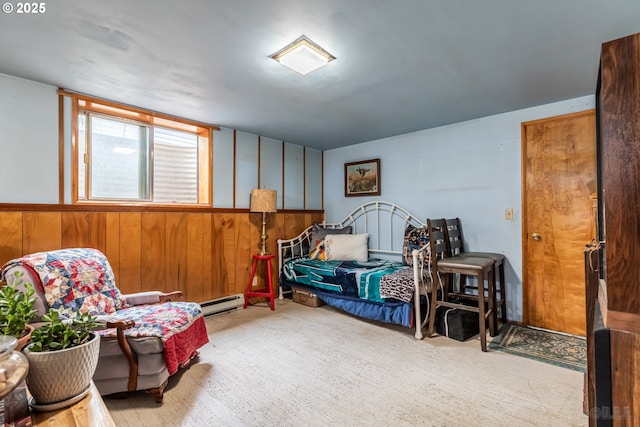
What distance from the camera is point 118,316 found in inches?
83.9

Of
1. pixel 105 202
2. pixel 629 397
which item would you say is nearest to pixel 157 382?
pixel 105 202

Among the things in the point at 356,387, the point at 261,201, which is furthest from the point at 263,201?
the point at 356,387

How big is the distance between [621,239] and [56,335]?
1604mm

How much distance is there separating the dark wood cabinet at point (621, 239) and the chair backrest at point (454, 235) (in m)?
2.36

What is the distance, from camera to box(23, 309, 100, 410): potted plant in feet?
2.68

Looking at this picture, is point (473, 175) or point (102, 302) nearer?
point (102, 302)

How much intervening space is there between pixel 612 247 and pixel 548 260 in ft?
8.60

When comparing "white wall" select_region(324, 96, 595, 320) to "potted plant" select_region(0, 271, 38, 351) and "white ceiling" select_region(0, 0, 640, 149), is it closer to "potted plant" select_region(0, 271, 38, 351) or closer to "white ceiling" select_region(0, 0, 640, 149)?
"white ceiling" select_region(0, 0, 640, 149)

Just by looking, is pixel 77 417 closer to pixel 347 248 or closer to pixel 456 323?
pixel 456 323

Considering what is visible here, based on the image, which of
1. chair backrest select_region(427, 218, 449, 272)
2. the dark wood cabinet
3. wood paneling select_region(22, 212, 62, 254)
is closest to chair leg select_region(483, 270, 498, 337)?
chair backrest select_region(427, 218, 449, 272)

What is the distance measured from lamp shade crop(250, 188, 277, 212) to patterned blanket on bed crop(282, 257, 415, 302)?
2.61ft

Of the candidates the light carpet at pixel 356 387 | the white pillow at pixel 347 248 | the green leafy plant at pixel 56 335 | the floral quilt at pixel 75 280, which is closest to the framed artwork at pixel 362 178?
the white pillow at pixel 347 248

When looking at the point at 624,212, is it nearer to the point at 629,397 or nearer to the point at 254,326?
the point at 629,397

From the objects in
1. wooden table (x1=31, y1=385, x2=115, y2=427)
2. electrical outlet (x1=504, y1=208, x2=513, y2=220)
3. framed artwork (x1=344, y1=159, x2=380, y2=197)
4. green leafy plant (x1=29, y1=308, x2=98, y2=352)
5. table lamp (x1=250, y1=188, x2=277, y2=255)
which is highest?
framed artwork (x1=344, y1=159, x2=380, y2=197)
